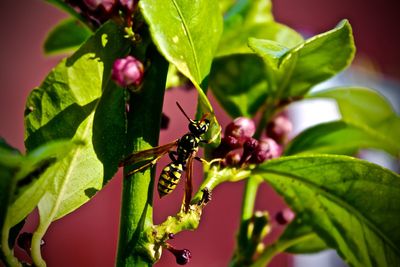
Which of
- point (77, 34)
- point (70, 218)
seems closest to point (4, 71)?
point (70, 218)

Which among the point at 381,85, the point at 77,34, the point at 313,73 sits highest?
the point at 77,34

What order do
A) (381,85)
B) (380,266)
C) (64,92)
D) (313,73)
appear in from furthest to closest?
(381,85) → (313,73) → (380,266) → (64,92)

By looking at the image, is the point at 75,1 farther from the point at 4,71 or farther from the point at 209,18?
the point at 4,71

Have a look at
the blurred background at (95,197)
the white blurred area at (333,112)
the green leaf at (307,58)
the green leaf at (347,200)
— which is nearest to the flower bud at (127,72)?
the green leaf at (307,58)

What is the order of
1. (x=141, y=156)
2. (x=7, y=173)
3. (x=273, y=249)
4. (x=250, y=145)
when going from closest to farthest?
(x=7, y=173) < (x=141, y=156) < (x=250, y=145) < (x=273, y=249)

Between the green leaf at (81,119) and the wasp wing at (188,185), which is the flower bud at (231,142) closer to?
the wasp wing at (188,185)

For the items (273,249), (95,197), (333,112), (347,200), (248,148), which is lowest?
(333,112)

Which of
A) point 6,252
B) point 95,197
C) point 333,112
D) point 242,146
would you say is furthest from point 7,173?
point 333,112

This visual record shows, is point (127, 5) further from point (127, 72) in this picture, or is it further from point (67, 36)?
point (67, 36)
